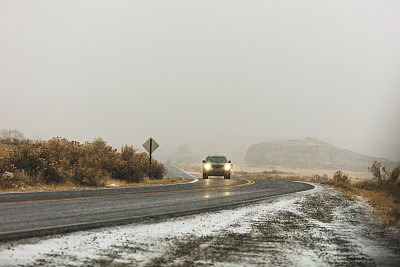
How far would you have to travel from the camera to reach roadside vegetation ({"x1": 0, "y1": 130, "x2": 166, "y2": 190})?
58.4 ft

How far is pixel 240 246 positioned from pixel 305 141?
163683 millimetres

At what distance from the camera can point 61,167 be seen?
1956cm

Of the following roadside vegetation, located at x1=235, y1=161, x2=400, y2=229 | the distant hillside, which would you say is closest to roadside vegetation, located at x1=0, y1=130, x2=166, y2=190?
roadside vegetation, located at x1=235, y1=161, x2=400, y2=229

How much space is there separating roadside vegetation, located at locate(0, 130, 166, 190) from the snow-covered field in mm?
10655

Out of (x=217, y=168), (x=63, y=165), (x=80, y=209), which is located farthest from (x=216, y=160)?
(x=80, y=209)

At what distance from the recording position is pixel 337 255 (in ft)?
20.9

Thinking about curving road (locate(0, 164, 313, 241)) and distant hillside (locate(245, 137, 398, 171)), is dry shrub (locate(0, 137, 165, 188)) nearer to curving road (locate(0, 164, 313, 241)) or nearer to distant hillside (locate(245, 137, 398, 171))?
curving road (locate(0, 164, 313, 241))

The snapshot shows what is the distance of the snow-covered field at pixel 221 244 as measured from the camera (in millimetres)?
5736

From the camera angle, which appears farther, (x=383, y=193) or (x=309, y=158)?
(x=309, y=158)

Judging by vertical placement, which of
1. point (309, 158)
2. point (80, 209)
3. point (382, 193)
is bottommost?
point (382, 193)

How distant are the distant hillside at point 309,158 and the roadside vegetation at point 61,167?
368ft

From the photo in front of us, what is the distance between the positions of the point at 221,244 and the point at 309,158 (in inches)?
5361

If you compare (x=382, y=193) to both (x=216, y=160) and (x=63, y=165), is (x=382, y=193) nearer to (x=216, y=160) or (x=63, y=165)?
(x=216, y=160)

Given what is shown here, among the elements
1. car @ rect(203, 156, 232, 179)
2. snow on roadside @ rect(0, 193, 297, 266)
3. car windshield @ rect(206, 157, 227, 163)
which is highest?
car windshield @ rect(206, 157, 227, 163)
